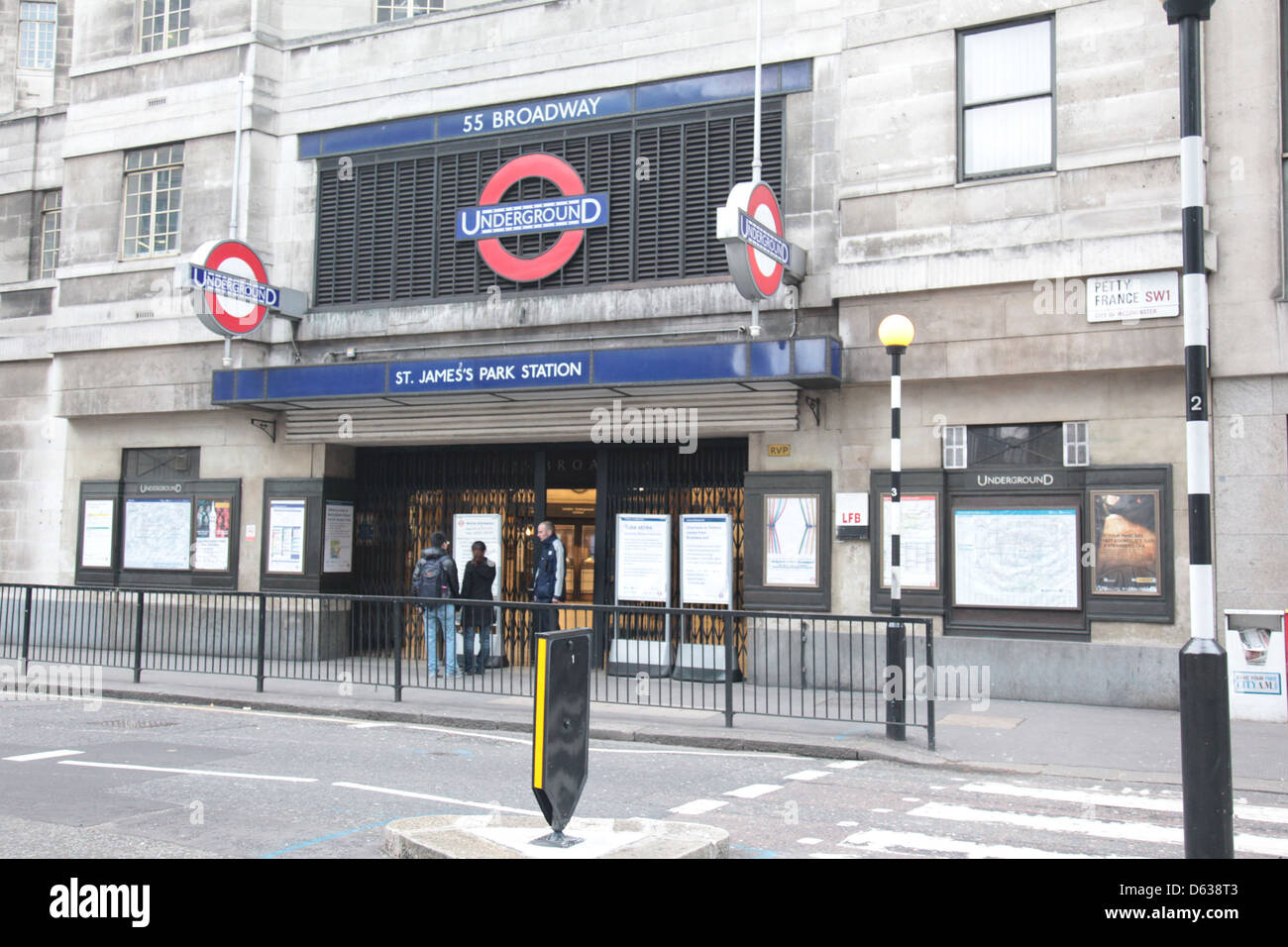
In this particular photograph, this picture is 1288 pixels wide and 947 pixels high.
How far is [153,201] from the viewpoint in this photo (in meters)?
19.5

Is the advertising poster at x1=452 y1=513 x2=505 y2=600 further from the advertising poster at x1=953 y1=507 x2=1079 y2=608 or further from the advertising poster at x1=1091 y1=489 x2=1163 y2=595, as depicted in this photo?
the advertising poster at x1=1091 y1=489 x2=1163 y2=595

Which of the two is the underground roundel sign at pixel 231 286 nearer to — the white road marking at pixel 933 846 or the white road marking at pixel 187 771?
the white road marking at pixel 187 771

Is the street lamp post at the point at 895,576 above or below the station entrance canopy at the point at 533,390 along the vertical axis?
below

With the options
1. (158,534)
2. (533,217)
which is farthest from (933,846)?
(158,534)

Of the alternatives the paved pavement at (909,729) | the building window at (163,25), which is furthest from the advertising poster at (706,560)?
the building window at (163,25)

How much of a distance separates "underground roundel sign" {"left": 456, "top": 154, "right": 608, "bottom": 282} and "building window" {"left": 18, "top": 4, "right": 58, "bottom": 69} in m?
14.5

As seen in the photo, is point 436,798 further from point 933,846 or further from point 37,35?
point 37,35

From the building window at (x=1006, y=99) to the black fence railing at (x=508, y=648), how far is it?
19.4 feet

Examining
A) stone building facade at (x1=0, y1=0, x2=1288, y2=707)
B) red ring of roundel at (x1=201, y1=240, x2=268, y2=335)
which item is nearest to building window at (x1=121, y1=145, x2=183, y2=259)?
stone building facade at (x1=0, y1=0, x2=1288, y2=707)

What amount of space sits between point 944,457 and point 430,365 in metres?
7.04

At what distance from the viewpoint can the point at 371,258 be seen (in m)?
18.0

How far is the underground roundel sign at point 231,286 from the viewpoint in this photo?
1631 cm
